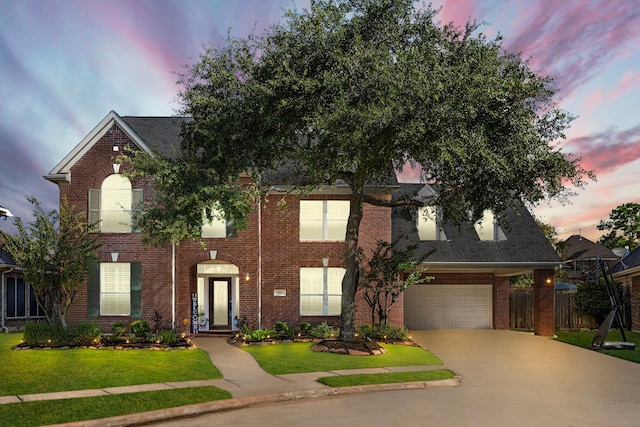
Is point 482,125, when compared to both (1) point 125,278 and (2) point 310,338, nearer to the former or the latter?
(2) point 310,338

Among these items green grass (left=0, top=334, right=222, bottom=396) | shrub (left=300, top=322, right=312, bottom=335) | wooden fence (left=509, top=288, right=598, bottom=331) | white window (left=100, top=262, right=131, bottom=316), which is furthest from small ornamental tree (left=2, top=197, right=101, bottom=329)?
wooden fence (left=509, top=288, right=598, bottom=331)

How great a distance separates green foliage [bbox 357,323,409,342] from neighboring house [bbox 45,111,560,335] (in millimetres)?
1987

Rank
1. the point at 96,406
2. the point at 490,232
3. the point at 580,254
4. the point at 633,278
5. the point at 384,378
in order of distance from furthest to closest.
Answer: the point at 580,254 < the point at 633,278 < the point at 490,232 < the point at 384,378 < the point at 96,406

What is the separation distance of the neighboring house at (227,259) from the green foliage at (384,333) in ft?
6.52

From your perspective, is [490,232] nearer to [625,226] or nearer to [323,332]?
[323,332]

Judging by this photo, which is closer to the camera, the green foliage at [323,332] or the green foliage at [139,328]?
the green foliage at [139,328]

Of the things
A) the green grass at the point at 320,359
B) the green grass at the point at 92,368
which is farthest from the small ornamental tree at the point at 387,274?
the green grass at the point at 92,368

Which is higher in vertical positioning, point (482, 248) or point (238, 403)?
point (482, 248)

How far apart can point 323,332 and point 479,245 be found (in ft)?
28.5

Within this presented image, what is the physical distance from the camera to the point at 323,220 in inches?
1010

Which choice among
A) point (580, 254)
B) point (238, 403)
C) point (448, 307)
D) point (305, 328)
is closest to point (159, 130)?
point (305, 328)

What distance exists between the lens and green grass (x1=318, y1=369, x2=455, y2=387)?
1395cm

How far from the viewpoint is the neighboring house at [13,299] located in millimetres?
27156

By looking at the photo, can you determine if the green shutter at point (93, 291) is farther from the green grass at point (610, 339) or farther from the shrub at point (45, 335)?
the green grass at point (610, 339)
